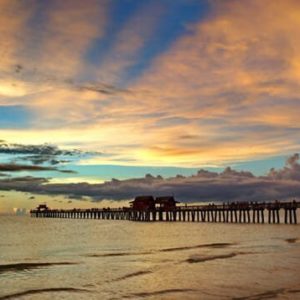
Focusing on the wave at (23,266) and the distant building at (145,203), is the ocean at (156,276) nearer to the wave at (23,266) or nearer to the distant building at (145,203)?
the wave at (23,266)

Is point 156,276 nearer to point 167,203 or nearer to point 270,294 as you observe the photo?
point 270,294

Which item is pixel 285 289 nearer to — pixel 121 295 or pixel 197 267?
pixel 121 295

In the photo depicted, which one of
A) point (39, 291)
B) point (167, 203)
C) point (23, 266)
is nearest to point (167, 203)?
point (167, 203)

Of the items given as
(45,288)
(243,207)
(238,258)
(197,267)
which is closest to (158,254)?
(238,258)

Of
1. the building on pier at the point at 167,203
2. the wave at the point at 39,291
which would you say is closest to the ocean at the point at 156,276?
the wave at the point at 39,291

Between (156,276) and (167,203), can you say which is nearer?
(156,276)

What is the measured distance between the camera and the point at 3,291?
62.1 feet

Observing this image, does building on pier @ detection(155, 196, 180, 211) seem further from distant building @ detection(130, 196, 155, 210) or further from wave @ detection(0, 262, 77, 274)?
wave @ detection(0, 262, 77, 274)

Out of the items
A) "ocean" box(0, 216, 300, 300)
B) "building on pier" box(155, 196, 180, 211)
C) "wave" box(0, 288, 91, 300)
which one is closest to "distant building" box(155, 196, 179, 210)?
"building on pier" box(155, 196, 180, 211)

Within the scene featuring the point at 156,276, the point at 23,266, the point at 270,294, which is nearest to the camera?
the point at 270,294

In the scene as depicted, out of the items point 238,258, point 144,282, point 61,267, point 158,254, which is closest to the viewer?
point 144,282

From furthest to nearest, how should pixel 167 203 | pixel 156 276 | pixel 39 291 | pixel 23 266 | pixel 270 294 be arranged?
pixel 167 203 < pixel 23 266 < pixel 156 276 < pixel 39 291 < pixel 270 294

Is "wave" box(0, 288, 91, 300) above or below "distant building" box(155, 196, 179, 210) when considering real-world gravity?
below

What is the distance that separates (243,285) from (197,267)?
6397 mm
